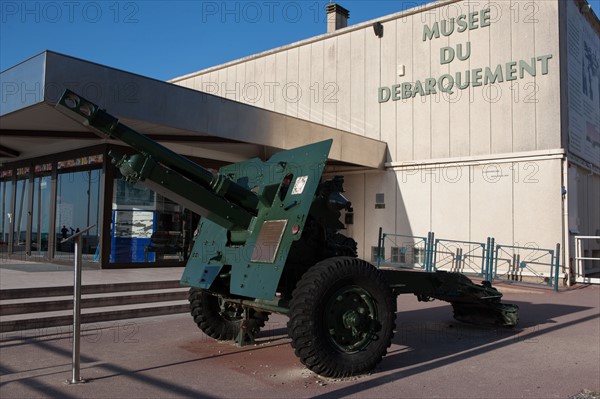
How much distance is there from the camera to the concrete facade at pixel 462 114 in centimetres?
1520

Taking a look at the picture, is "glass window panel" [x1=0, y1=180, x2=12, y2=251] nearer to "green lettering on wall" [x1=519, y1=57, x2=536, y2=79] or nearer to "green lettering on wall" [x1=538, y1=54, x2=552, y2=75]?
"green lettering on wall" [x1=519, y1=57, x2=536, y2=79]

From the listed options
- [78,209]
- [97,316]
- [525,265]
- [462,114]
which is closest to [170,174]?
[97,316]

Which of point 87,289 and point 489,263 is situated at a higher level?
point 489,263

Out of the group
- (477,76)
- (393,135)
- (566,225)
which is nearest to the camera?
(566,225)

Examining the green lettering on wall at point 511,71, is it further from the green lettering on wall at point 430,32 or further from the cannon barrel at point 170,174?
the cannon barrel at point 170,174

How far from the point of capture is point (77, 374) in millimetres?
4906

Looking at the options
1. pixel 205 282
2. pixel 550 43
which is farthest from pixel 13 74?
pixel 550 43

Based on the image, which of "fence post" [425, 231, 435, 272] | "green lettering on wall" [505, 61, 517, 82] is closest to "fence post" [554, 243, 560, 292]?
"fence post" [425, 231, 435, 272]

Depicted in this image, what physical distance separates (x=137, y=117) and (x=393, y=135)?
10067 mm

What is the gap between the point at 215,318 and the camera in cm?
671

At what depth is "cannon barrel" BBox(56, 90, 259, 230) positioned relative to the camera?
190 inches

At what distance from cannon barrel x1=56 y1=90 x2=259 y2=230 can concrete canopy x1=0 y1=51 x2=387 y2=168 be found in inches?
187

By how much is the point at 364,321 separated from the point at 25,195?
44.1 feet

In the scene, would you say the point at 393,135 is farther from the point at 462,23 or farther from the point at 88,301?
the point at 88,301
